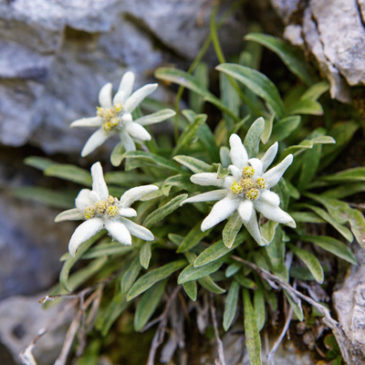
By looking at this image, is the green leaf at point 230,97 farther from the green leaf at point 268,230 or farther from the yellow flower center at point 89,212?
the yellow flower center at point 89,212

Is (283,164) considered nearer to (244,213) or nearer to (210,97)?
(244,213)

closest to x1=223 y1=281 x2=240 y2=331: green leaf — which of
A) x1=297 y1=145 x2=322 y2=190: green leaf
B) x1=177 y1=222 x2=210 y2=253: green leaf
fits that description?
x1=177 y1=222 x2=210 y2=253: green leaf

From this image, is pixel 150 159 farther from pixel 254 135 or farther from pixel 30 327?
pixel 30 327

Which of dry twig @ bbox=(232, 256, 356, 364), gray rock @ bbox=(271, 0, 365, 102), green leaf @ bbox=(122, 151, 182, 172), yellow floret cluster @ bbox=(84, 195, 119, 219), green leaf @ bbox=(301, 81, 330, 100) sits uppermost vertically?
gray rock @ bbox=(271, 0, 365, 102)

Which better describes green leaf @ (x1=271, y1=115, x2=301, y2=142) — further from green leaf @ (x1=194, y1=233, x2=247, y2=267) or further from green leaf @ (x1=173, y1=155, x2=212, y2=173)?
green leaf @ (x1=194, y1=233, x2=247, y2=267)

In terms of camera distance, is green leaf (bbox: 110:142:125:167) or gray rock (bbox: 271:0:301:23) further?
gray rock (bbox: 271:0:301:23)

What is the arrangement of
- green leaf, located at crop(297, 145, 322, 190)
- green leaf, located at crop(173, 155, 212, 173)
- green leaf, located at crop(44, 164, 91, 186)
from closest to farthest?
green leaf, located at crop(173, 155, 212, 173) → green leaf, located at crop(297, 145, 322, 190) → green leaf, located at crop(44, 164, 91, 186)

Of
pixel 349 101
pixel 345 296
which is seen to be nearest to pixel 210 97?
pixel 349 101

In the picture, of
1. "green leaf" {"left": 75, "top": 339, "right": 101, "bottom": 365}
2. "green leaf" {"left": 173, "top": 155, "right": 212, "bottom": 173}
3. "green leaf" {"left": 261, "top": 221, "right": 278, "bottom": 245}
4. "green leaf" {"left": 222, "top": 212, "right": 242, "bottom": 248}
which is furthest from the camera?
"green leaf" {"left": 75, "top": 339, "right": 101, "bottom": 365}

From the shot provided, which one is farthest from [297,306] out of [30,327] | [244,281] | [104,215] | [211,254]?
[30,327]
